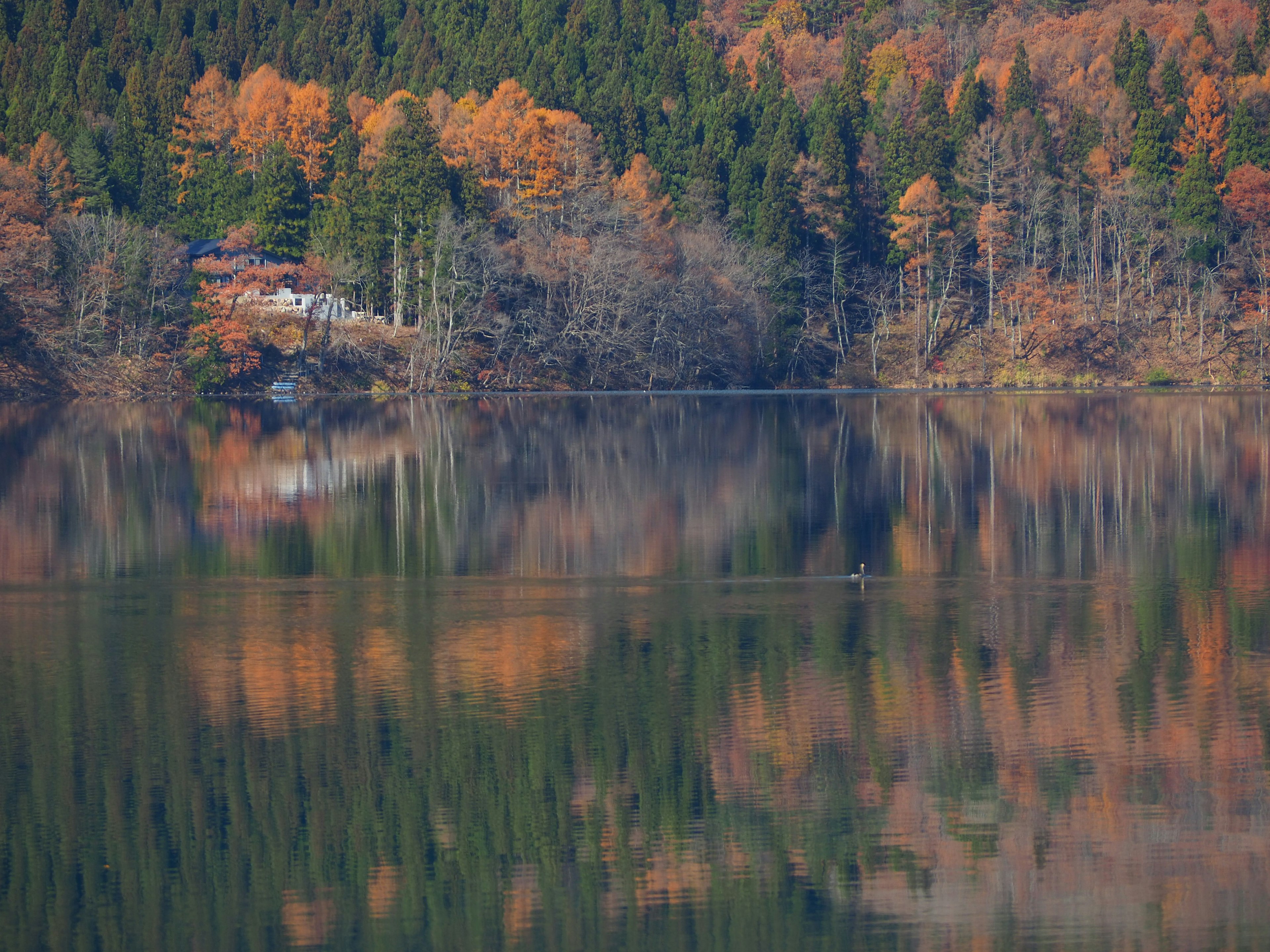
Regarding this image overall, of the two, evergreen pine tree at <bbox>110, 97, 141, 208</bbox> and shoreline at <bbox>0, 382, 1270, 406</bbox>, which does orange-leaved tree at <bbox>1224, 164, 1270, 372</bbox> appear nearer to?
shoreline at <bbox>0, 382, 1270, 406</bbox>

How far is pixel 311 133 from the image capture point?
332ft

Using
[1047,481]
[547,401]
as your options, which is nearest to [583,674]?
[1047,481]

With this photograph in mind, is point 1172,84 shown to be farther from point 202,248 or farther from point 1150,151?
point 202,248

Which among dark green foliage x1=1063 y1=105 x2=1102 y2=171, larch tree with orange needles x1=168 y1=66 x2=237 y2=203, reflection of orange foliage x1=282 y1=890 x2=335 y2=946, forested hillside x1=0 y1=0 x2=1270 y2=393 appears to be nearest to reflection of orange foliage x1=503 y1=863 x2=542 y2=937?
reflection of orange foliage x1=282 y1=890 x2=335 y2=946

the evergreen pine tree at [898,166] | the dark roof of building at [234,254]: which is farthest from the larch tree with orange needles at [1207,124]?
the dark roof of building at [234,254]

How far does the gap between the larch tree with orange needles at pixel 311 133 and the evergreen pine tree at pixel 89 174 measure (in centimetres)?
1215

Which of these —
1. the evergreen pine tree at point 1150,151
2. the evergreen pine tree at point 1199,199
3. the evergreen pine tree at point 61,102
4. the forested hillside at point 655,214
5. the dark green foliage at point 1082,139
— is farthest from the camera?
the dark green foliage at point 1082,139

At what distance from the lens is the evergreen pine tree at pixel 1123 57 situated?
110 meters

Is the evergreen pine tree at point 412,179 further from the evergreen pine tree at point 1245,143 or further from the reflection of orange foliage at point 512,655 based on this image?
the reflection of orange foliage at point 512,655

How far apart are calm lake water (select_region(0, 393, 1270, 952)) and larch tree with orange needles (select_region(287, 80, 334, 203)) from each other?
71.5 m

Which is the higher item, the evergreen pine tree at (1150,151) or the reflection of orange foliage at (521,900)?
the evergreen pine tree at (1150,151)

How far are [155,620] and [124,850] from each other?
8250mm

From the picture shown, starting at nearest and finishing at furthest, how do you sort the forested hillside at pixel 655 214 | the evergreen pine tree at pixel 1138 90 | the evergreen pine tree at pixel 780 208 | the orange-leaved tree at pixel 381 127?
the forested hillside at pixel 655 214 → the orange-leaved tree at pixel 381 127 → the evergreen pine tree at pixel 780 208 → the evergreen pine tree at pixel 1138 90

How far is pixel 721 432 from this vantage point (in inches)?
2053
